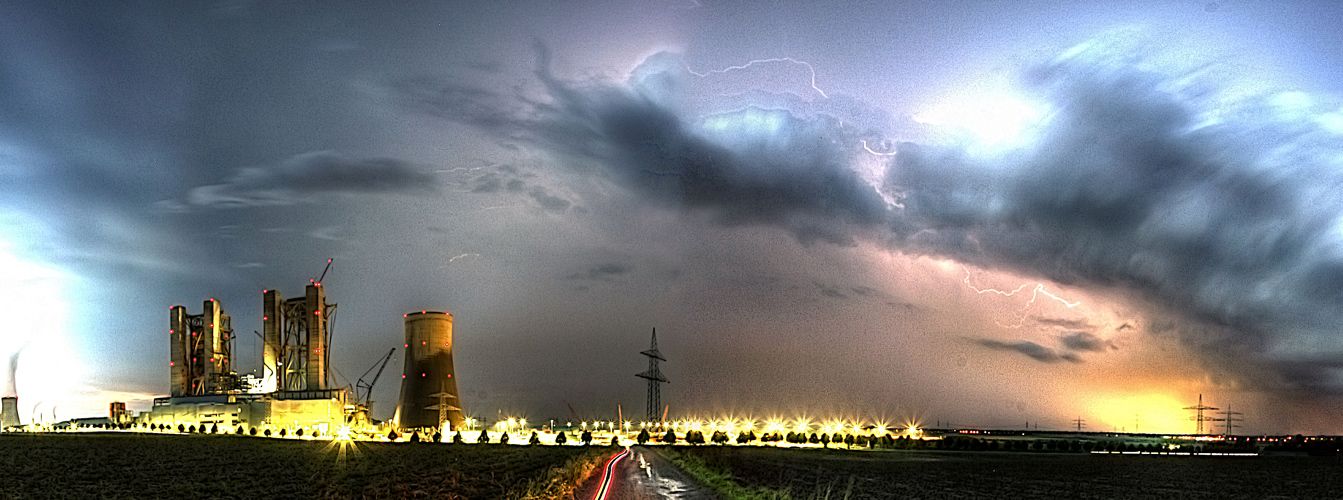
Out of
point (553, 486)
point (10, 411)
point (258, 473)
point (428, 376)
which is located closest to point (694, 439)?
point (428, 376)

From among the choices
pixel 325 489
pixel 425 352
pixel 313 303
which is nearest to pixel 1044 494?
pixel 325 489

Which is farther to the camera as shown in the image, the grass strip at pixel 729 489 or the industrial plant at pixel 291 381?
the industrial plant at pixel 291 381

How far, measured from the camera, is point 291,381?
129 metres

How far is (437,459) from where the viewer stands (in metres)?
Answer: 69.8

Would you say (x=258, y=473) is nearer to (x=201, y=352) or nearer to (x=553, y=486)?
(x=553, y=486)

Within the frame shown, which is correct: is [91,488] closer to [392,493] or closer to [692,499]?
[392,493]

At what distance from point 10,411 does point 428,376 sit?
89.1m

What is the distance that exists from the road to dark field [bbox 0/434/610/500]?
1.49m

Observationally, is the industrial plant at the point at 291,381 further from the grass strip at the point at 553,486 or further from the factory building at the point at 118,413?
the grass strip at the point at 553,486

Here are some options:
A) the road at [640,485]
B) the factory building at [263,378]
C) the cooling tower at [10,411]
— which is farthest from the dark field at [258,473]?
the cooling tower at [10,411]

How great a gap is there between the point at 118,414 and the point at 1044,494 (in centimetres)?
13197

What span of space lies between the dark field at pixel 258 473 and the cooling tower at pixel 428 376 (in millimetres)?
39855

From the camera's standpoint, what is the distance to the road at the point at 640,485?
38.6m

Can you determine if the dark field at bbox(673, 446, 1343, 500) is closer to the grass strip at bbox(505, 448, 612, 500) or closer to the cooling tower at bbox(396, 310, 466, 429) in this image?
the grass strip at bbox(505, 448, 612, 500)
